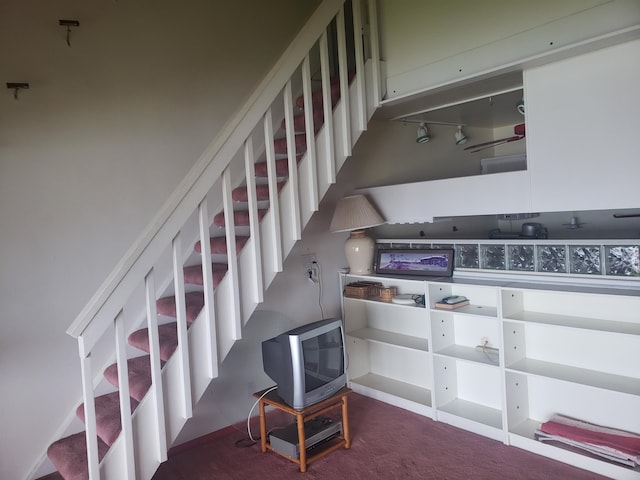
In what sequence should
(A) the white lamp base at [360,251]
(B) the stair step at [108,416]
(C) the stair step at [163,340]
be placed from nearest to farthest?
(B) the stair step at [108,416], (C) the stair step at [163,340], (A) the white lamp base at [360,251]

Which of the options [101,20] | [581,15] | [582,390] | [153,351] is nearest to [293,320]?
[153,351]

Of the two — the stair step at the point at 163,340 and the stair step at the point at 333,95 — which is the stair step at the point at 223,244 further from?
the stair step at the point at 333,95

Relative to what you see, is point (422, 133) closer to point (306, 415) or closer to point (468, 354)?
point (468, 354)

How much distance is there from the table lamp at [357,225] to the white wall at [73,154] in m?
1.06

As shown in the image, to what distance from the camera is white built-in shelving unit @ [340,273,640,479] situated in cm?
263

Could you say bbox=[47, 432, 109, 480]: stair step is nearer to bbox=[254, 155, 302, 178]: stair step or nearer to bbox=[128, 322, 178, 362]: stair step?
bbox=[128, 322, 178, 362]: stair step

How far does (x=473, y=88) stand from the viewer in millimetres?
3057

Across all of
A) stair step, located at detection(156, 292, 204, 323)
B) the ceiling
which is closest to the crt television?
stair step, located at detection(156, 292, 204, 323)

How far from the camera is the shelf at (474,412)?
3.04 meters

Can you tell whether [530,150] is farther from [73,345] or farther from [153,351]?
[73,345]

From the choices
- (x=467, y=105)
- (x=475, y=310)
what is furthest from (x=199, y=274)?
(x=467, y=105)

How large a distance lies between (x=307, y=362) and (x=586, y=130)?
1.93 m

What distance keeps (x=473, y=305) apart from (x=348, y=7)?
2.53 meters

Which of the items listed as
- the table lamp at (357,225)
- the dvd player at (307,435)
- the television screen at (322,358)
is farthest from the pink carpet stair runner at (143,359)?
the dvd player at (307,435)
